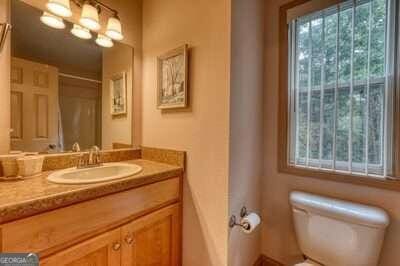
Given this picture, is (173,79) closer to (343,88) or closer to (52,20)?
(52,20)

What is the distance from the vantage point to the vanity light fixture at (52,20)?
48.8 inches

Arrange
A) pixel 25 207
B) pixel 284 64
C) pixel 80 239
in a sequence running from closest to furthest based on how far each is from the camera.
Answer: pixel 25 207
pixel 80 239
pixel 284 64

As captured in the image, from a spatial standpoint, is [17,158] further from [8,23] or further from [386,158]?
[386,158]

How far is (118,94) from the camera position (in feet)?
5.42

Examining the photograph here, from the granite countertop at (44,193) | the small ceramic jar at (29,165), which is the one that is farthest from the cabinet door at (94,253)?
the small ceramic jar at (29,165)

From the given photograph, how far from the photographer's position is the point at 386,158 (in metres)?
1.13

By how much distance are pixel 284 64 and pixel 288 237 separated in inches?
46.6

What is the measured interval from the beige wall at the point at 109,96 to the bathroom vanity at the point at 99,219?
47cm

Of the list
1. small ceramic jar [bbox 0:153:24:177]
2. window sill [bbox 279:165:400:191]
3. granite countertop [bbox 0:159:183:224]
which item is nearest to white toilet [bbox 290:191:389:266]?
window sill [bbox 279:165:400:191]

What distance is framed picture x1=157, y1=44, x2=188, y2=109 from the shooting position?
1.38 m

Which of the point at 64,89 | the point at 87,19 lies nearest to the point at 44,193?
the point at 64,89

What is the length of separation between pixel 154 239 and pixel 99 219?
40 centimetres

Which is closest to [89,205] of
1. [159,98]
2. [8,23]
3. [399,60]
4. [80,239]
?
[80,239]

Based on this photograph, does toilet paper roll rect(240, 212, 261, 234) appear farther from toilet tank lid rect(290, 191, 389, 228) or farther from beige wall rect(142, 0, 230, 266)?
Answer: toilet tank lid rect(290, 191, 389, 228)
